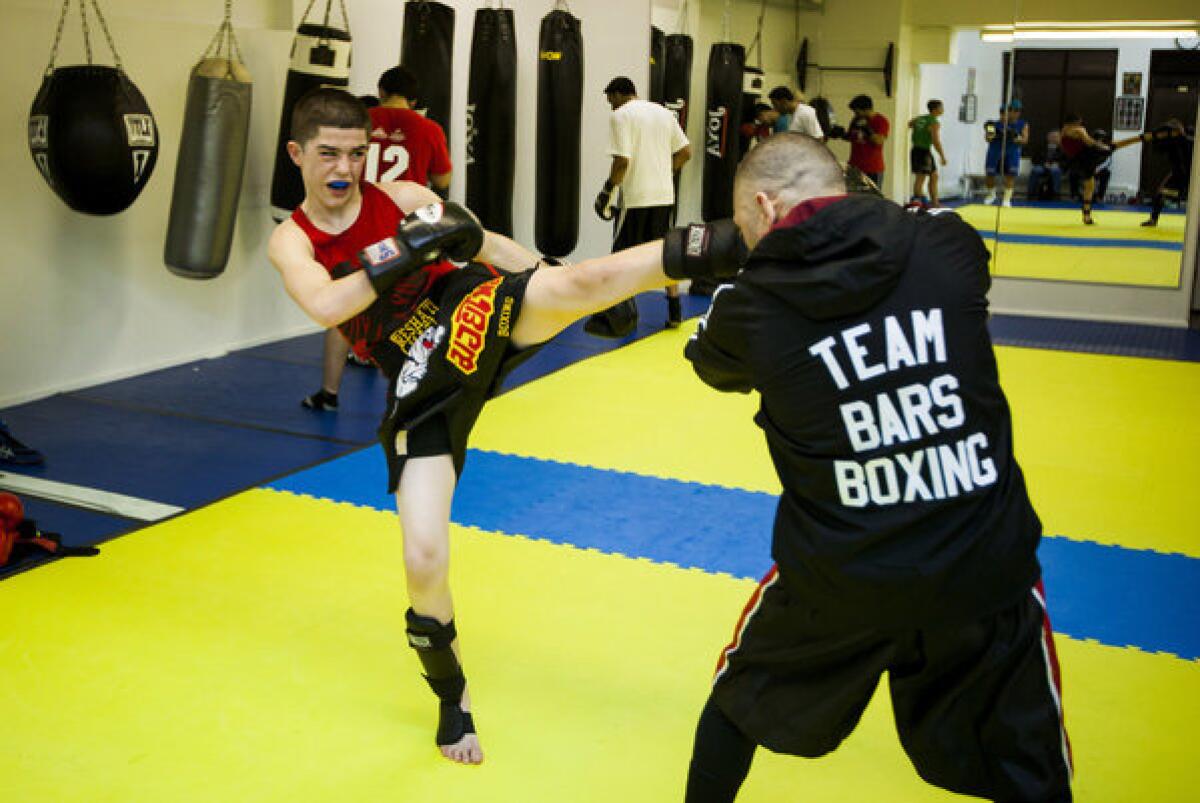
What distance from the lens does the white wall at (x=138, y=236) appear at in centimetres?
500

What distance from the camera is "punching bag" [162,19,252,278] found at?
527cm

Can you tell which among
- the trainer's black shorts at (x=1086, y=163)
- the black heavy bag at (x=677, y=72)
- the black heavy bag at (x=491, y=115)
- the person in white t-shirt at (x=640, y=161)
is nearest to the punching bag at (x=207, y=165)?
the black heavy bag at (x=491, y=115)

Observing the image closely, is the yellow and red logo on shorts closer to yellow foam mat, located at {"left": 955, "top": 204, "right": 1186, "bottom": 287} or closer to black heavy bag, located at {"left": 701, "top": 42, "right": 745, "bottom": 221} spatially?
black heavy bag, located at {"left": 701, "top": 42, "right": 745, "bottom": 221}

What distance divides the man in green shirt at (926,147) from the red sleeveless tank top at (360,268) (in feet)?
20.9

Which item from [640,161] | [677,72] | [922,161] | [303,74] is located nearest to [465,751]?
[303,74]

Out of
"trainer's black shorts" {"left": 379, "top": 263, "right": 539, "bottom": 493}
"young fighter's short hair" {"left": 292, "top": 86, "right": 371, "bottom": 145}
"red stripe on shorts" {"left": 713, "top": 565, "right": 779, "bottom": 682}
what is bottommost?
"red stripe on shorts" {"left": 713, "top": 565, "right": 779, "bottom": 682}

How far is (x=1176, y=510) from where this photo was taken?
4.05 metres

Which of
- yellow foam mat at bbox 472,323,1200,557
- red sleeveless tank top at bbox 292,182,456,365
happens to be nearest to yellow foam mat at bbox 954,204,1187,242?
yellow foam mat at bbox 472,323,1200,557

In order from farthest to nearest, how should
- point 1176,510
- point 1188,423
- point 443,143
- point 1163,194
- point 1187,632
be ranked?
point 1163,194
point 443,143
point 1188,423
point 1176,510
point 1187,632

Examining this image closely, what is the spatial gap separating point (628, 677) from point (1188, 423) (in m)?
3.55

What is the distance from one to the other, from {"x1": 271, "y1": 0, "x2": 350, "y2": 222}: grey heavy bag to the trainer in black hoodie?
4531 mm

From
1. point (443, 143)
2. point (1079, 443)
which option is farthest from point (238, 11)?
point (1079, 443)

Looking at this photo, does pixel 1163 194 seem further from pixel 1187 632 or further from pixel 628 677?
pixel 628 677

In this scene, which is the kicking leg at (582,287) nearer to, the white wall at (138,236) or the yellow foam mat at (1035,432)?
the yellow foam mat at (1035,432)
